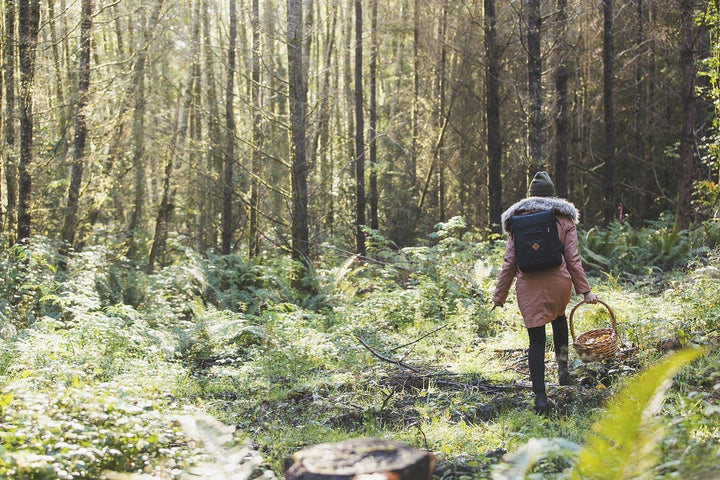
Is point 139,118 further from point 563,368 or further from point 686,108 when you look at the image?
point 563,368

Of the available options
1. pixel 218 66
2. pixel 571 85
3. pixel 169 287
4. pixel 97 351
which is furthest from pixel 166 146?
pixel 571 85

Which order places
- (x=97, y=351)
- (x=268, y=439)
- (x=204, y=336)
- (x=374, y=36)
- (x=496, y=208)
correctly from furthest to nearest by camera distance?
(x=374, y=36) < (x=496, y=208) < (x=204, y=336) < (x=97, y=351) < (x=268, y=439)

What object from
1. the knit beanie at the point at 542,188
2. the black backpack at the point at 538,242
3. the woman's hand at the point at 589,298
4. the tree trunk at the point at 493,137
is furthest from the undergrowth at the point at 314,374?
the tree trunk at the point at 493,137

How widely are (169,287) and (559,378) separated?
325 inches

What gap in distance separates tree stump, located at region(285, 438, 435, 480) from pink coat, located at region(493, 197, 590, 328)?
2.61 metres

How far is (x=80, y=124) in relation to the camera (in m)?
12.9

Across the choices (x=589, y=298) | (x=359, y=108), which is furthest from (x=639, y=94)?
(x=589, y=298)

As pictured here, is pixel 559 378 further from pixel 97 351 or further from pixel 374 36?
pixel 374 36

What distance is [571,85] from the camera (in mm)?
24625

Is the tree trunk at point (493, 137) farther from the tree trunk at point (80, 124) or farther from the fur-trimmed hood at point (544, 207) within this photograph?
the fur-trimmed hood at point (544, 207)

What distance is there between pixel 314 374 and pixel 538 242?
314cm

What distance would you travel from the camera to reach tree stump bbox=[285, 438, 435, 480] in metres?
2.95

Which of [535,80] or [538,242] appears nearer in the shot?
[538,242]

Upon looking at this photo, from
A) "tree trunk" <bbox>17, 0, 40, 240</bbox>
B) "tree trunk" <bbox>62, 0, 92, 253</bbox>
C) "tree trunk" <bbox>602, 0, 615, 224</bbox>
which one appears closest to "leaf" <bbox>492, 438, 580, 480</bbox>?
"tree trunk" <bbox>17, 0, 40, 240</bbox>
